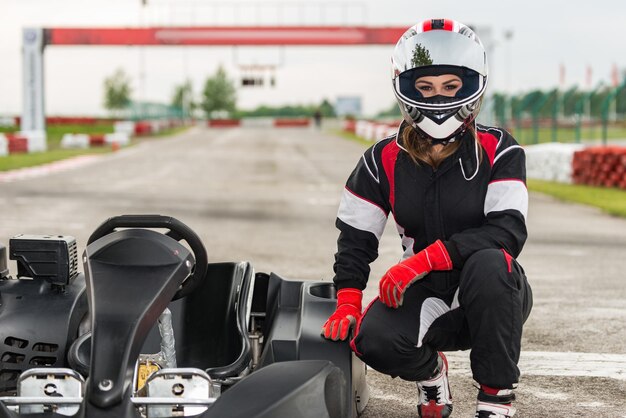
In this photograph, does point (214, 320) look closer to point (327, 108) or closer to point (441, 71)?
point (441, 71)

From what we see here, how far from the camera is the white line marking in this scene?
4.73 metres

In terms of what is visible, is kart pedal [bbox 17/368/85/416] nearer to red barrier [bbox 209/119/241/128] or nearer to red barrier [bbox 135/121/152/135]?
red barrier [bbox 135/121/152/135]

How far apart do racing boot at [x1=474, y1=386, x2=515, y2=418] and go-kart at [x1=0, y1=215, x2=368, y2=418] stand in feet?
1.38

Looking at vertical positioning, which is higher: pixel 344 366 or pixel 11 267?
pixel 344 366

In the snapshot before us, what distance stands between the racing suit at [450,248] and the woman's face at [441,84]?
0.56 ft

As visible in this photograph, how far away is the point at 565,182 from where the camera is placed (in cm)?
1970

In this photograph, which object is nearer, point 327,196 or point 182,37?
point 327,196

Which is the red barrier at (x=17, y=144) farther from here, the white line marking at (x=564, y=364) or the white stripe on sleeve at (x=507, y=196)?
the white stripe on sleeve at (x=507, y=196)

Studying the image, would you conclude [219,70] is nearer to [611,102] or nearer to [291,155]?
[291,155]

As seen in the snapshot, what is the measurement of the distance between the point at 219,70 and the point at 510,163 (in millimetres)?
139474

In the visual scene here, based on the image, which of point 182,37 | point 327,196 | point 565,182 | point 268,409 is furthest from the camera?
point 182,37

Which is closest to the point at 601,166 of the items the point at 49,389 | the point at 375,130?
the point at 49,389

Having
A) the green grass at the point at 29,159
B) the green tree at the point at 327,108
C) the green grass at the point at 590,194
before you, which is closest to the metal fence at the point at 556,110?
the green grass at the point at 590,194

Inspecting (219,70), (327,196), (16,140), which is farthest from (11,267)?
(219,70)
